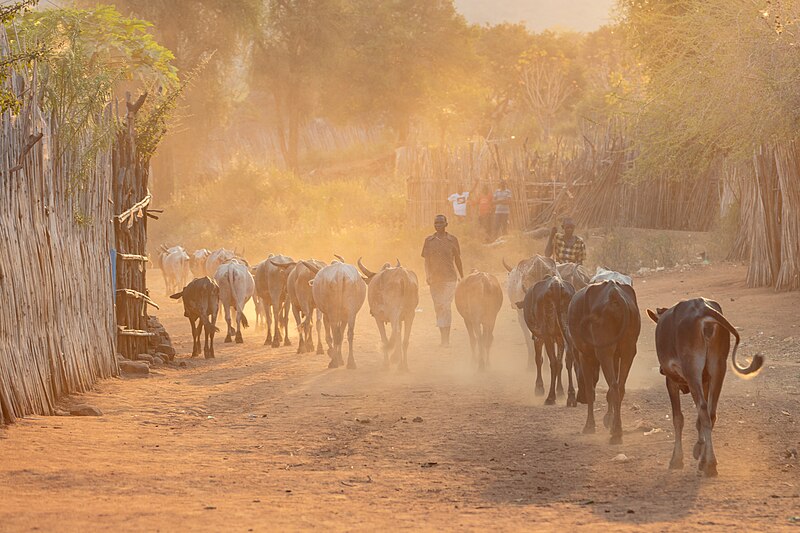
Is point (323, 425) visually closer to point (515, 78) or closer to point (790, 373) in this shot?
point (790, 373)

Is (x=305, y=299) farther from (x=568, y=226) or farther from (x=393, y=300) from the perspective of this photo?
(x=568, y=226)

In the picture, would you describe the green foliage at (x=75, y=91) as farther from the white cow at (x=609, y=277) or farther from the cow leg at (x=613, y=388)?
the white cow at (x=609, y=277)

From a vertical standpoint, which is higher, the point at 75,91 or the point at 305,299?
the point at 75,91

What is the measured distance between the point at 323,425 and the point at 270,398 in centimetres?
191

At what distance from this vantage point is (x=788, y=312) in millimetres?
16344

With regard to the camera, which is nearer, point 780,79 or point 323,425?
point 323,425

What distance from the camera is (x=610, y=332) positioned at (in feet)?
29.1

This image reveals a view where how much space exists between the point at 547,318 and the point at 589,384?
1.73 meters

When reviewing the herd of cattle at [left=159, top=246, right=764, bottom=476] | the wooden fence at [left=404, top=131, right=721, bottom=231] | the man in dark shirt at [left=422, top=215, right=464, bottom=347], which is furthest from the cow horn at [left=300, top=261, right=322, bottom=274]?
the wooden fence at [left=404, top=131, right=721, bottom=231]

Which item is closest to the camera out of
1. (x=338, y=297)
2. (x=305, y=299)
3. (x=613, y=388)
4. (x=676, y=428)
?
(x=676, y=428)

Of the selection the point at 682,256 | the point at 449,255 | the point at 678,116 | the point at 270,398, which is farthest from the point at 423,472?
the point at 682,256

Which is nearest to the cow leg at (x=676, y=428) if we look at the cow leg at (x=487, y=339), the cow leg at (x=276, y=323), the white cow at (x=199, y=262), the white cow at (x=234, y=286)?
the cow leg at (x=487, y=339)

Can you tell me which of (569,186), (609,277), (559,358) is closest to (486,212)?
(569,186)

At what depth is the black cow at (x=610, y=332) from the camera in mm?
8844
